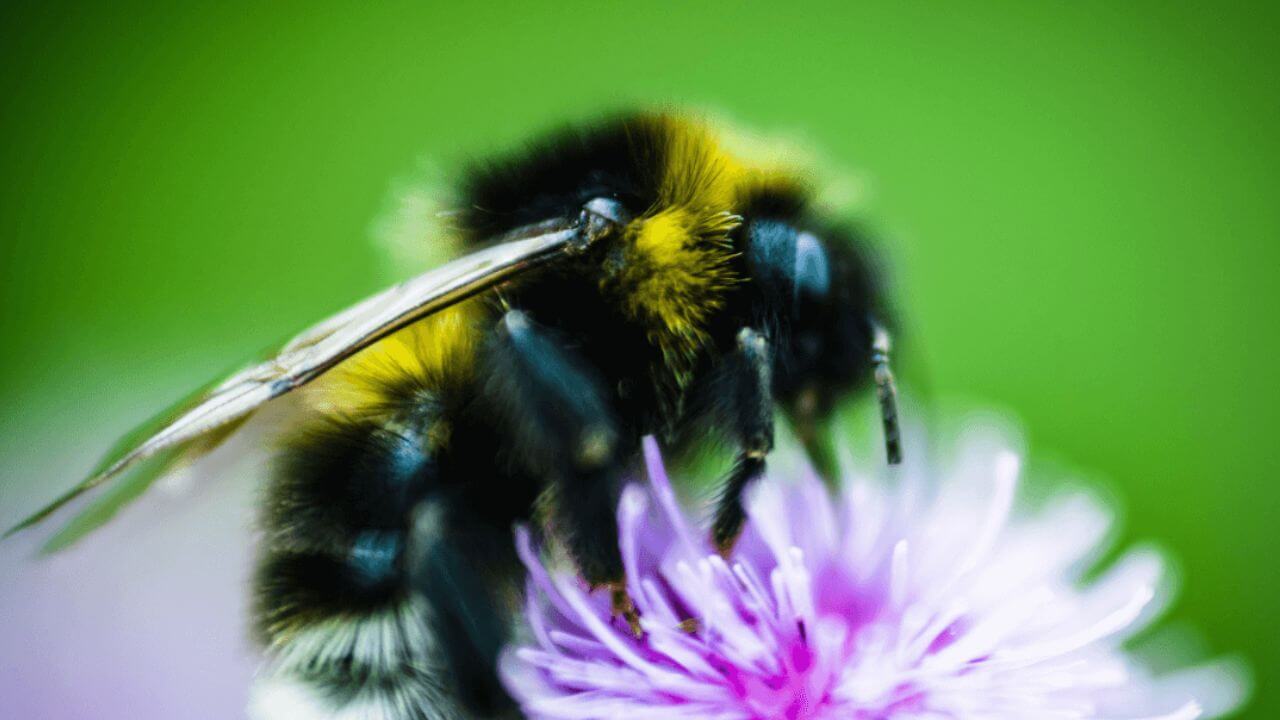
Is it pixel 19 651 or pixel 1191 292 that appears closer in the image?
pixel 19 651

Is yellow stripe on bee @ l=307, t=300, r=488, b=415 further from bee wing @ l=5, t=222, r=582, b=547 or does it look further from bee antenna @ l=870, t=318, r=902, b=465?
bee antenna @ l=870, t=318, r=902, b=465

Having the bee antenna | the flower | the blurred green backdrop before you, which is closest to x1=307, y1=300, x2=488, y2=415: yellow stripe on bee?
the flower

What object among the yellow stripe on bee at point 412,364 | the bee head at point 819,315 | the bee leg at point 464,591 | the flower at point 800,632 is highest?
the yellow stripe on bee at point 412,364

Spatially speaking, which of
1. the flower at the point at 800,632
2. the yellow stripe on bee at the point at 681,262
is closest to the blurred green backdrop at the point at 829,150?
the flower at the point at 800,632

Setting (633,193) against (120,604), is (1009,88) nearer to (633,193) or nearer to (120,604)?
(633,193)

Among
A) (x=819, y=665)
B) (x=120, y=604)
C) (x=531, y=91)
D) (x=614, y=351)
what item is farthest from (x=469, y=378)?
(x=531, y=91)

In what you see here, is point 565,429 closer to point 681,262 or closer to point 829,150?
point 681,262

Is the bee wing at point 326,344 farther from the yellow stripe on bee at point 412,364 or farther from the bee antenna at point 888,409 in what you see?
the bee antenna at point 888,409
